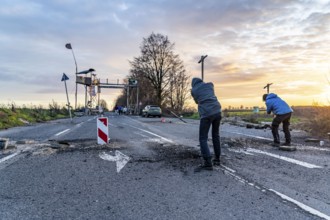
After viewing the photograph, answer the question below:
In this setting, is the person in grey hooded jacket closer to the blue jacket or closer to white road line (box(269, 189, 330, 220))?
white road line (box(269, 189, 330, 220))

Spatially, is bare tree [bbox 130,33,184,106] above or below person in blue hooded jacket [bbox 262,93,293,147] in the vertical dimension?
above

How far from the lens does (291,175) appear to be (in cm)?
595

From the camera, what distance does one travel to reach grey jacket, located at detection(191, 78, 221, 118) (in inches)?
264

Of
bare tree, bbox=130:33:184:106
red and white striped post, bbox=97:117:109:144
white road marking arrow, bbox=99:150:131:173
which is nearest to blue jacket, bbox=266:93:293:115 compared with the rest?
white road marking arrow, bbox=99:150:131:173

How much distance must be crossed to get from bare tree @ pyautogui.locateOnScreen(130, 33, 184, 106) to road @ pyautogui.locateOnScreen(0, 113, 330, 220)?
1877 inches

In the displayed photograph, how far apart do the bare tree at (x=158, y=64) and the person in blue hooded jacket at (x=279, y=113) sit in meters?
44.8

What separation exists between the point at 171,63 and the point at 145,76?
5.27 metres

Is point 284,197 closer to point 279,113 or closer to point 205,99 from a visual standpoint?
point 205,99

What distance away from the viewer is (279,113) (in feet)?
33.7

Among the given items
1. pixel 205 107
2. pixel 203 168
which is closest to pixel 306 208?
pixel 203 168

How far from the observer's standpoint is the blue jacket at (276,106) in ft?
33.8

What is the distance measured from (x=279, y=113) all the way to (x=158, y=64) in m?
46.5

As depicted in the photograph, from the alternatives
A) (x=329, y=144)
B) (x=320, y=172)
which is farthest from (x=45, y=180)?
(x=329, y=144)

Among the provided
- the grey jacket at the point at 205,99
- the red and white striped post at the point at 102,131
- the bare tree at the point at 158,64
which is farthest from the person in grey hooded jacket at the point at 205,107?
the bare tree at the point at 158,64
